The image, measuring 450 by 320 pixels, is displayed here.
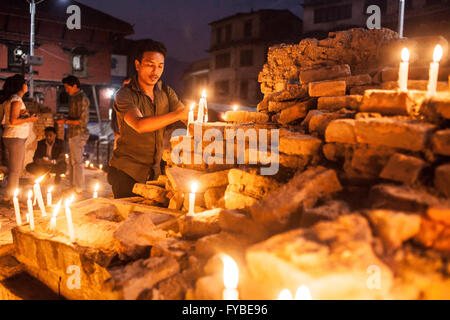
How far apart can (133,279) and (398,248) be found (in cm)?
172

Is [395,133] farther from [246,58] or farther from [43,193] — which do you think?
[246,58]

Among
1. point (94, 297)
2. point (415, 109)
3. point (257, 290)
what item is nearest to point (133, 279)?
point (94, 297)

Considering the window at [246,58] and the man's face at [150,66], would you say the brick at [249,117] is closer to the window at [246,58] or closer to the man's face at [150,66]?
the man's face at [150,66]

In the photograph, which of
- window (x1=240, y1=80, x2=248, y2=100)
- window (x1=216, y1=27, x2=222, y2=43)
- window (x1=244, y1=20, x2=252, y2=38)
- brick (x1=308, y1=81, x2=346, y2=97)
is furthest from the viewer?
window (x1=216, y1=27, x2=222, y2=43)

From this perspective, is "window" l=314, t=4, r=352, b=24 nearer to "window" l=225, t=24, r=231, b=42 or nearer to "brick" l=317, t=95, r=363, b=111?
"window" l=225, t=24, r=231, b=42

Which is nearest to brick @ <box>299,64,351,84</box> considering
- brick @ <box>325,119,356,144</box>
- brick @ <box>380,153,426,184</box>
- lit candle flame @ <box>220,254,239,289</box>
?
brick @ <box>325,119,356,144</box>

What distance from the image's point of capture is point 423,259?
191 centimetres

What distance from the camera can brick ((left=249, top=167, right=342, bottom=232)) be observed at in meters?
2.33

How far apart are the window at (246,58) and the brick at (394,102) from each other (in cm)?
2688

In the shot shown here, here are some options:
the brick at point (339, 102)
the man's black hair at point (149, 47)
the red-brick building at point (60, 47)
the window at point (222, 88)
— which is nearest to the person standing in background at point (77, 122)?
the man's black hair at point (149, 47)

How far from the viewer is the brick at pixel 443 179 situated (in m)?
2.12

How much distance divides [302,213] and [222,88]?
2967 cm

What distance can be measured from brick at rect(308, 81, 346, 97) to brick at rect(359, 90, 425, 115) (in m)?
0.58
